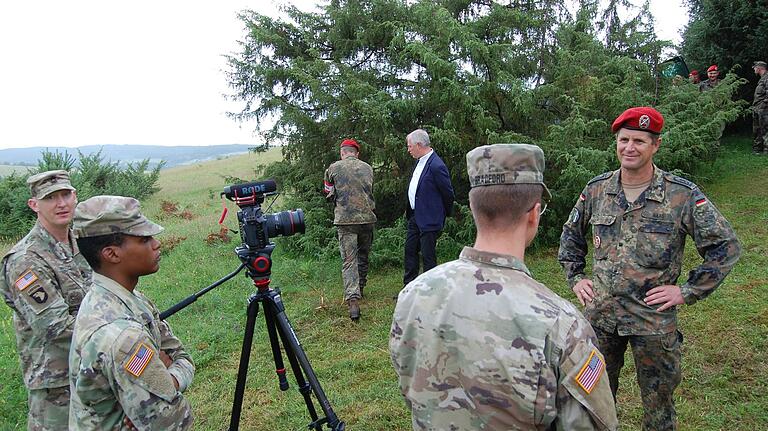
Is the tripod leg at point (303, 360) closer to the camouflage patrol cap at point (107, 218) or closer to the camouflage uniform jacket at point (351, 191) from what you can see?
the camouflage patrol cap at point (107, 218)

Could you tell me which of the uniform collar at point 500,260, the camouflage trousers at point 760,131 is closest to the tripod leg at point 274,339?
the uniform collar at point 500,260

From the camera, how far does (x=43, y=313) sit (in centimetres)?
269

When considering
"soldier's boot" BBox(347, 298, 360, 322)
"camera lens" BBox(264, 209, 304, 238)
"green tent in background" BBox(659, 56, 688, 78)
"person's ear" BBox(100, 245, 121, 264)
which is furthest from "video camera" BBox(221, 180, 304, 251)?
"green tent in background" BBox(659, 56, 688, 78)

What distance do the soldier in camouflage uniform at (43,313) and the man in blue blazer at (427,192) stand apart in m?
3.40

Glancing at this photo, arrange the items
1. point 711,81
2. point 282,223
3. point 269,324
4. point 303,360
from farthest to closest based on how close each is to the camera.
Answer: point 711,81
point 269,324
point 282,223
point 303,360

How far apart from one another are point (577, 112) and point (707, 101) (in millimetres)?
3214

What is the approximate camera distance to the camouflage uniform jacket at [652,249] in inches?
99.0

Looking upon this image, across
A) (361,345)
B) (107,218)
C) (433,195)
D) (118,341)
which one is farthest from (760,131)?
(118,341)

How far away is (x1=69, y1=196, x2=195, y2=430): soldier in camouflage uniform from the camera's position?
5.70ft

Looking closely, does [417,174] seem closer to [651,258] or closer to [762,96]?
[651,258]

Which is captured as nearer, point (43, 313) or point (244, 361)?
point (43, 313)

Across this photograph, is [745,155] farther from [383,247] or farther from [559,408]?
[559,408]

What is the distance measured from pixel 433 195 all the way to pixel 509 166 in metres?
4.03

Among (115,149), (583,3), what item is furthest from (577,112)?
(115,149)
